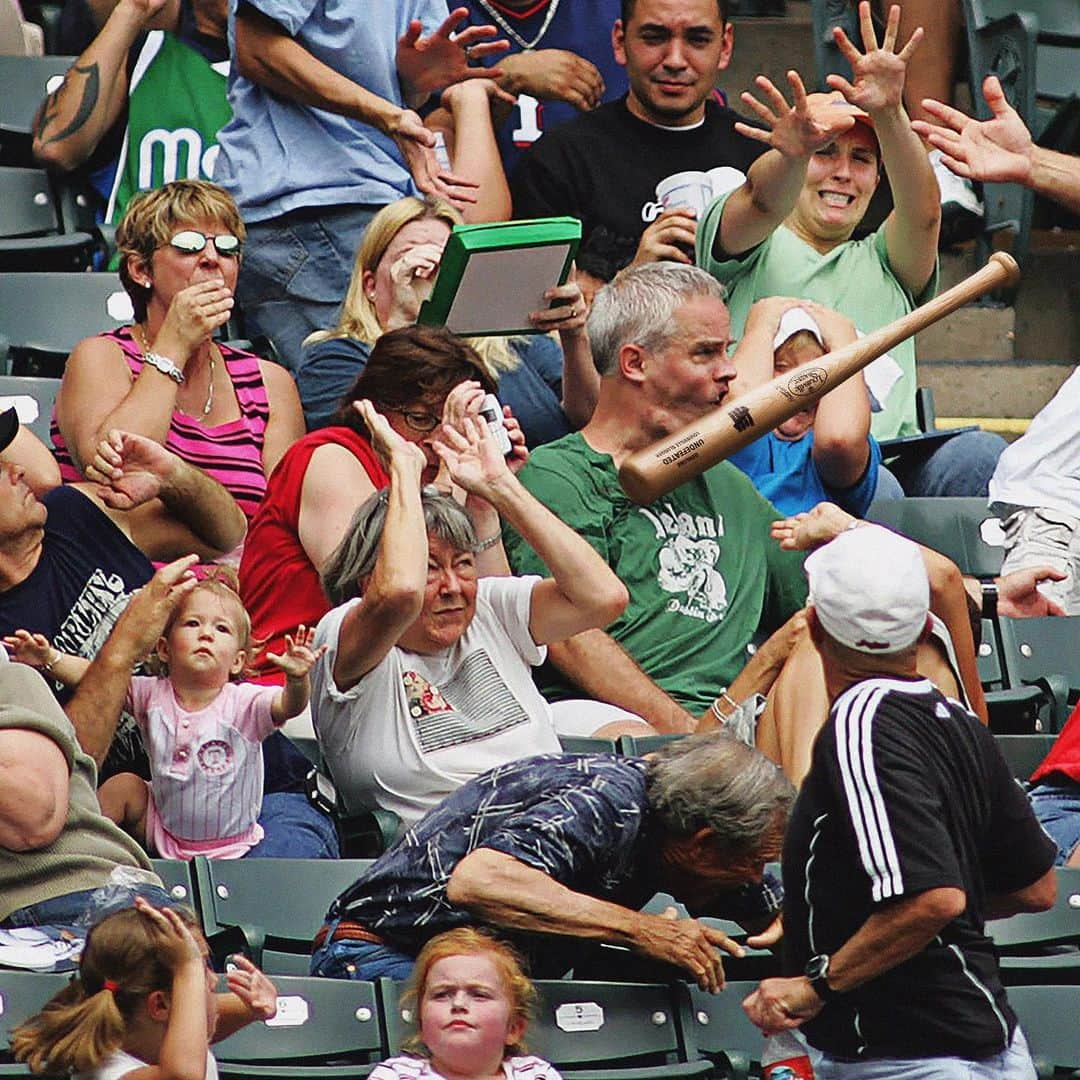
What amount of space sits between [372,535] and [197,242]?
1127 mm

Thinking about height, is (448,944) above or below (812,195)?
below

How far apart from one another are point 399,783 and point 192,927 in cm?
91

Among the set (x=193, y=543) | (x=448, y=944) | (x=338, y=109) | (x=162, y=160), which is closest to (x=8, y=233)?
(x=162, y=160)

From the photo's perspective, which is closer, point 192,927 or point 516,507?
point 192,927

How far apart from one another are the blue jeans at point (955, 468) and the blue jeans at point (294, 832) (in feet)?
6.84

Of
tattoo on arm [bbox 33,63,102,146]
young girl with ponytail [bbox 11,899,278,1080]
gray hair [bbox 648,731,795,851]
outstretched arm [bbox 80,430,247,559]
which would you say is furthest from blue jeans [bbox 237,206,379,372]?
young girl with ponytail [bbox 11,899,278,1080]

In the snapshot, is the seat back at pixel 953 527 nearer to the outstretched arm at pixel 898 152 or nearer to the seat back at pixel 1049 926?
the outstretched arm at pixel 898 152

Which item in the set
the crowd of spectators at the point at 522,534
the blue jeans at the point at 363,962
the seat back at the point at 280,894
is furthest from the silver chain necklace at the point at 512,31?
the blue jeans at the point at 363,962

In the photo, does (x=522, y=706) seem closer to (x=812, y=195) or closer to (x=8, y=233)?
(x=812, y=195)

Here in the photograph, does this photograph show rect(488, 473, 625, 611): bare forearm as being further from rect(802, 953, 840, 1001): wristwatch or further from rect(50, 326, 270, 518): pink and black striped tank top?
rect(802, 953, 840, 1001): wristwatch

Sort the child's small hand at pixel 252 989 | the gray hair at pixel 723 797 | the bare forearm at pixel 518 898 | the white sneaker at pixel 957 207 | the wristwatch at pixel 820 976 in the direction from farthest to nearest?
the white sneaker at pixel 957 207
the gray hair at pixel 723 797
the bare forearm at pixel 518 898
the child's small hand at pixel 252 989
the wristwatch at pixel 820 976

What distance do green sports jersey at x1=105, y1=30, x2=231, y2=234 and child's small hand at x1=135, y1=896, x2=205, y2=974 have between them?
11.2ft

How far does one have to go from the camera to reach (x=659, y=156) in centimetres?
653

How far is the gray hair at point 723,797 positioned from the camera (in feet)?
13.3
